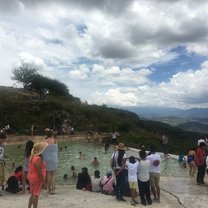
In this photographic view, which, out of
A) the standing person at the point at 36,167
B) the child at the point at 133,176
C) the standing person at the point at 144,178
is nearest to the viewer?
the standing person at the point at 36,167

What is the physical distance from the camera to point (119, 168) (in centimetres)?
1255

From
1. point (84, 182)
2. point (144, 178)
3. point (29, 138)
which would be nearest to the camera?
point (144, 178)

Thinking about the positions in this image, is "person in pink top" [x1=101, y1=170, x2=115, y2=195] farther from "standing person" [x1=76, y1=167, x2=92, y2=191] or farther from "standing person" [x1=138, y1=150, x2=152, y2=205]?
"standing person" [x1=138, y1=150, x2=152, y2=205]

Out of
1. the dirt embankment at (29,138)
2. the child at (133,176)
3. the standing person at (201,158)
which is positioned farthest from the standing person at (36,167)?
the dirt embankment at (29,138)

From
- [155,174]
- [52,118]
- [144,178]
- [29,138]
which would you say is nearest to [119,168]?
[144,178]

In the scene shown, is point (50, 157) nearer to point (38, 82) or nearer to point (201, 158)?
point (201, 158)

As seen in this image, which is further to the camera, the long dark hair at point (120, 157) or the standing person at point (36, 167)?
the long dark hair at point (120, 157)

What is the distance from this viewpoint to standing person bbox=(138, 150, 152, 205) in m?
12.2

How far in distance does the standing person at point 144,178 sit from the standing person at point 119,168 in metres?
0.62

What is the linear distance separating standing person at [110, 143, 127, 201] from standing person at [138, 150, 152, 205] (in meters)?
0.62

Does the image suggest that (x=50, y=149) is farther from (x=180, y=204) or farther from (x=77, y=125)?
(x=77, y=125)

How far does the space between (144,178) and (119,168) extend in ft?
3.00

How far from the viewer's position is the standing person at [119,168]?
12.5m

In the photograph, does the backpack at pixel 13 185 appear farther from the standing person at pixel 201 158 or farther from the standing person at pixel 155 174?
the standing person at pixel 201 158
